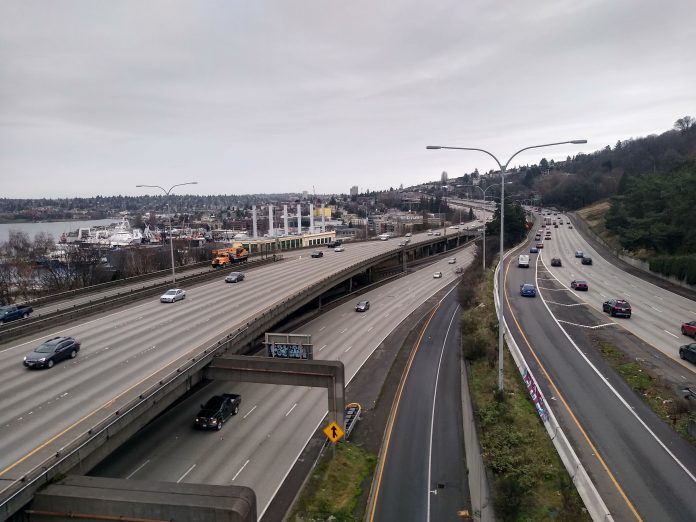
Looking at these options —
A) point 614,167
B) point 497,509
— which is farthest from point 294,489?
point 614,167

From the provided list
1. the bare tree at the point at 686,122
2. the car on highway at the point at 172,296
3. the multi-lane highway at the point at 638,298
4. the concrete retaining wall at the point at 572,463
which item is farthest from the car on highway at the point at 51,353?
the bare tree at the point at 686,122

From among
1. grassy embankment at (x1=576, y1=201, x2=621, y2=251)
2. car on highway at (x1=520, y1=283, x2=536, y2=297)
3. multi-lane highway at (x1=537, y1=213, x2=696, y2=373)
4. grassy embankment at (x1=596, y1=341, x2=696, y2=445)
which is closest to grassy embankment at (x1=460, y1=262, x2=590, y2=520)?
grassy embankment at (x1=596, y1=341, x2=696, y2=445)

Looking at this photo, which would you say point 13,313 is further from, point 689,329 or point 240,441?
point 689,329

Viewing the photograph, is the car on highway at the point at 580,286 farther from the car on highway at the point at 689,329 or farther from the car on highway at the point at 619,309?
the car on highway at the point at 689,329

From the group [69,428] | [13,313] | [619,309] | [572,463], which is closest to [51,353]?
[69,428]

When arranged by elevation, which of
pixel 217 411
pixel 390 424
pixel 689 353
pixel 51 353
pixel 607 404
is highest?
pixel 51 353

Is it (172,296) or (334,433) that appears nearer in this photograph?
(334,433)

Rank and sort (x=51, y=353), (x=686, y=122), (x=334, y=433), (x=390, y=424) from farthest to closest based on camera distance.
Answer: (x=686, y=122) → (x=390, y=424) → (x=51, y=353) → (x=334, y=433)
